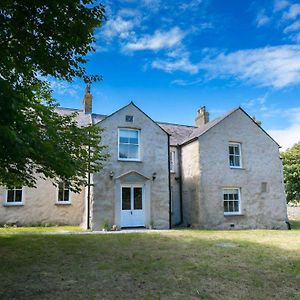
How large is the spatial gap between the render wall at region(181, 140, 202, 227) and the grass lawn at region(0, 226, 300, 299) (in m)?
8.04

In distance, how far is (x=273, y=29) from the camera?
12977mm

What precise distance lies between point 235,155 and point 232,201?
11.0 feet

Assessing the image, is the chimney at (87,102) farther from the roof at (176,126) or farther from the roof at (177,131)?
the roof at (177,131)

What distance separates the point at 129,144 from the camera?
19.1 m

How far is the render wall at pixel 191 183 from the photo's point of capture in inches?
787

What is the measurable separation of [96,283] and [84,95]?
1931cm

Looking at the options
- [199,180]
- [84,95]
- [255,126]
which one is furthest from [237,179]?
[84,95]

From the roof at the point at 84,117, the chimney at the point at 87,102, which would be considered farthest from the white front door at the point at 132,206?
the chimney at the point at 87,102

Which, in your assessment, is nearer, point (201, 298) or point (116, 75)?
point (201, 298)

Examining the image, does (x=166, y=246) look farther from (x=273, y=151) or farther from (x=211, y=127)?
(x=273, y=151)

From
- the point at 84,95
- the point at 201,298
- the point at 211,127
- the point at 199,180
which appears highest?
the point at 84,95

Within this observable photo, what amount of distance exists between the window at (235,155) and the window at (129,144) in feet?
23.1

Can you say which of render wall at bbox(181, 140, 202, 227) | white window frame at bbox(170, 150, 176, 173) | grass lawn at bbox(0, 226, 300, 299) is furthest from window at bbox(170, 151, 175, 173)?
grass lawn at bbox(0, 226, 300, 299)

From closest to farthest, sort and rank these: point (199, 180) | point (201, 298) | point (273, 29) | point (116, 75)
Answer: point (201, 298)
point (273, 29)
point (116, 75)
point (199, 180)
